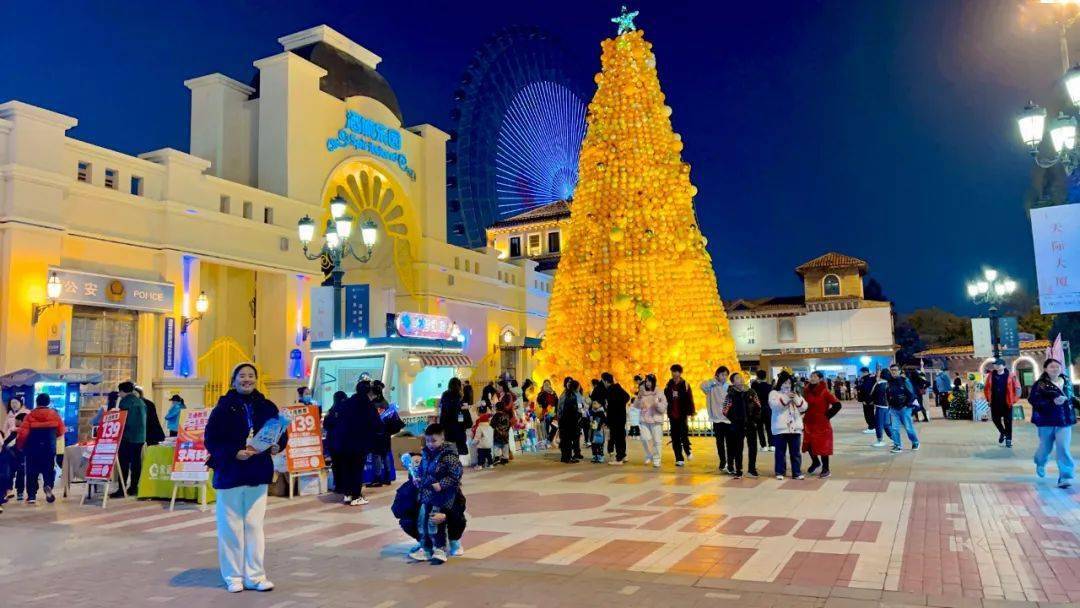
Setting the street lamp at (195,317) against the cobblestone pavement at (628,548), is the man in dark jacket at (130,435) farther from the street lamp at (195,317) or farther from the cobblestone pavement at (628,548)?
the street lamp at (195,317)

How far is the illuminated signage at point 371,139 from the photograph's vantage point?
87.1 ft

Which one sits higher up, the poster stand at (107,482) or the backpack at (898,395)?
the backpack at (898,395)

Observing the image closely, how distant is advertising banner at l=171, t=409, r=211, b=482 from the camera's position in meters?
9.71

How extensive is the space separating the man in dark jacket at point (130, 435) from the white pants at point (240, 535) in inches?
246

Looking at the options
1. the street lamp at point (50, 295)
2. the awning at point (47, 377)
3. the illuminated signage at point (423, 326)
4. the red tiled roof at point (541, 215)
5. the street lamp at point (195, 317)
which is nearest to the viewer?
the awning at point (47, 377)

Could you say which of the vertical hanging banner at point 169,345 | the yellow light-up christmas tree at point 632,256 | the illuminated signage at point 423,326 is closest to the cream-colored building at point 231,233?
the vertical hanging banner at point 169,345

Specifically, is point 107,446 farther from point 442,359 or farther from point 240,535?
point 442,359

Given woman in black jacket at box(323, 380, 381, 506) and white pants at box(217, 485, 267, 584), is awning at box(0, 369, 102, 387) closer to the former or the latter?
woman in black jacket at box(323, 380, 381, 506)

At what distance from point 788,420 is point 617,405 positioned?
3312 millimetres

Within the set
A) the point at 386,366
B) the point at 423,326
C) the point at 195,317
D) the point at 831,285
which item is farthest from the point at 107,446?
the point at 831,285

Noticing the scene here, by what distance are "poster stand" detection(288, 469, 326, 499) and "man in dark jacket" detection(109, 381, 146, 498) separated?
2255 millimetres

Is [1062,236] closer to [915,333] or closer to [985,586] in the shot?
[985,586]

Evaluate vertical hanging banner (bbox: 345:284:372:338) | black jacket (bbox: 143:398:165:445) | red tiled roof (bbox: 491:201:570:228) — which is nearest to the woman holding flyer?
black jacket (bbox: 143:398:165:445)

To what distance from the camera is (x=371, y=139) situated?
91.8ft
